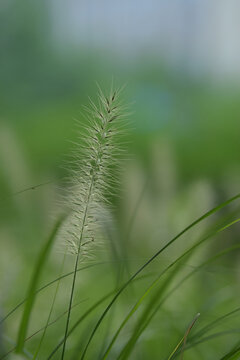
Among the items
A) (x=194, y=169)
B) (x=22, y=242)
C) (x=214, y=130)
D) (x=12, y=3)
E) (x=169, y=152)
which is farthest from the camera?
(x=12, y=3)

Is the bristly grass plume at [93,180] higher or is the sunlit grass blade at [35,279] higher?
the bristly grass plume at [93,180]

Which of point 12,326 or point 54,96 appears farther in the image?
point 54,96

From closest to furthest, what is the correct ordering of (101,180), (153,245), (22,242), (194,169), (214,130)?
(101,180), (153,245), (22,242), (194,169), (214,130)

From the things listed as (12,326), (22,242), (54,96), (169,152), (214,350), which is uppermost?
(54,96)

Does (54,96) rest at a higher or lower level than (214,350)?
higher

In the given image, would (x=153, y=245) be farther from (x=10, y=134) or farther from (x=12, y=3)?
(x=12, y=3)

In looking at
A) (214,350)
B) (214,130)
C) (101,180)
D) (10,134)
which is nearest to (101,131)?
(101,180)

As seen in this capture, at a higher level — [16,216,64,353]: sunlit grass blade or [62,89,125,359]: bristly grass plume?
[62,89,125,359]: bristly grass plume

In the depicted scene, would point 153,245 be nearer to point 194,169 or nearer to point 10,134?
point 10,134

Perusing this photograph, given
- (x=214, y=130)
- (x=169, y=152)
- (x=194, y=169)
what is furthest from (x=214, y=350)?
(x=214, y=130)
